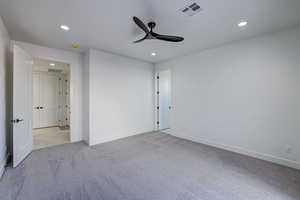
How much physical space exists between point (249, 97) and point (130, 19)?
2996 millimetres

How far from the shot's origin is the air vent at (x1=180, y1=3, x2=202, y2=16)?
1.88 m

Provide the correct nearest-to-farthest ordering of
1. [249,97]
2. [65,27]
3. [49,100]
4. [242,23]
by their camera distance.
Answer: [242,23]
[65,27]
[249,97]
[49,100]

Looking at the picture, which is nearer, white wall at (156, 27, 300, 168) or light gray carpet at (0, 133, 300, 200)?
light gray carpet at (0, 133, 300, 200)

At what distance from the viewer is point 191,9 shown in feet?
6.41

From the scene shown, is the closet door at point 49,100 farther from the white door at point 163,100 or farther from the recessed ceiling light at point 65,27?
Answer: the white door at point 163,100

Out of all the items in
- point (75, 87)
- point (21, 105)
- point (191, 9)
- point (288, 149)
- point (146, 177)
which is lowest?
point (146, 177)

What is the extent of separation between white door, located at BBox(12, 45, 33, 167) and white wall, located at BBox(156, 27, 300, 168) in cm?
405

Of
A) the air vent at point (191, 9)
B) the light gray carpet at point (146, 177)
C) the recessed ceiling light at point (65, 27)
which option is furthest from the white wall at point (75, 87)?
the air vent at point (191, 9)

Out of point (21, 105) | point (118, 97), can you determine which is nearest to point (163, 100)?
point (118, 97)

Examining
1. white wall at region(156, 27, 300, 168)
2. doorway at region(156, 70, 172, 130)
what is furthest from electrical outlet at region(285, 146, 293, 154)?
doorway at region(156, 70, 172, 130)

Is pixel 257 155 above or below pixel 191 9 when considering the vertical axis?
below

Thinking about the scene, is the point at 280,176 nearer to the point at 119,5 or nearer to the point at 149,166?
the point at 149,166

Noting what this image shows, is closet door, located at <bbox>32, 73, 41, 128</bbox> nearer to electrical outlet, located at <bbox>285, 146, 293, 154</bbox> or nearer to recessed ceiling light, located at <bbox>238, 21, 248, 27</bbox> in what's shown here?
recessed ceiling light, located at <bbox>238, 21, 248, 27</bbox>

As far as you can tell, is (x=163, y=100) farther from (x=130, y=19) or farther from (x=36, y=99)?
(x=36, y=99)
